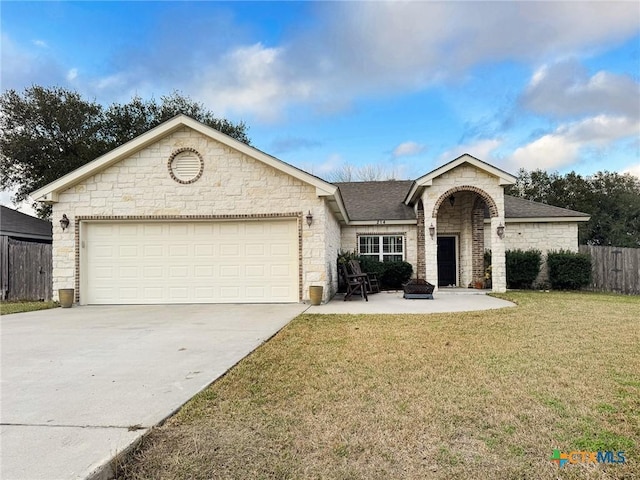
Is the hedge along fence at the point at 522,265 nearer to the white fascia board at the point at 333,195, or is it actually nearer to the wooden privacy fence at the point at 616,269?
the wooden privacy fence at the point at 616,269

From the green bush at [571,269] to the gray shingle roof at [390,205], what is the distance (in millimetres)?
1735

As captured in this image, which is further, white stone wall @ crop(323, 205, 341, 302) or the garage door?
white stone wall @ crop(323, 205, 341, 302)

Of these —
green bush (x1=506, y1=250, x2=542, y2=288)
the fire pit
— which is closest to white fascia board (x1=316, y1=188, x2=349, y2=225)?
A: the fire pit

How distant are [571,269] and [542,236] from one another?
1713 millimetres

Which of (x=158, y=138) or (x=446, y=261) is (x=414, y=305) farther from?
(x=158, y=138)

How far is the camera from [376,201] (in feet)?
57.5

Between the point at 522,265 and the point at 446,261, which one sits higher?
the point at 446,261

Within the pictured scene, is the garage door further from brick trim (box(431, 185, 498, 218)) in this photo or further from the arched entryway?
the arched entryway

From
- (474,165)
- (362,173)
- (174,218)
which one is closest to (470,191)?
(474,165)

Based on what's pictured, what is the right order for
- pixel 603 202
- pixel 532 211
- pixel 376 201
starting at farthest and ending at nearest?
pixel 603 202
pixel 376 201
pixel 532 211

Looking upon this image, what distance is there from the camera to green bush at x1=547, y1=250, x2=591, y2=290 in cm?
1430

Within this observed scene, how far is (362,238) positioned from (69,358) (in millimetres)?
12126

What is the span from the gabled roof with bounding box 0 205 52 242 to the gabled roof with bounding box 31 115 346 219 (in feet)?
23.6

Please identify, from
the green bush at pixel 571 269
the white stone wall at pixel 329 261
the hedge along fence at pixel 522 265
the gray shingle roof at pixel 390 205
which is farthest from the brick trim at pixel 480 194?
the green bush at pixel 571 269
